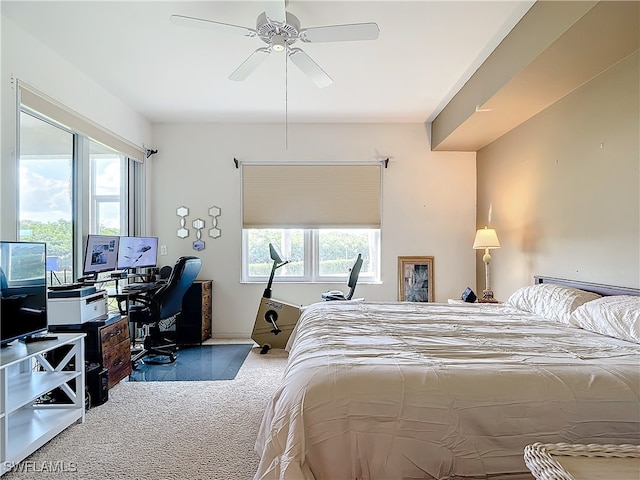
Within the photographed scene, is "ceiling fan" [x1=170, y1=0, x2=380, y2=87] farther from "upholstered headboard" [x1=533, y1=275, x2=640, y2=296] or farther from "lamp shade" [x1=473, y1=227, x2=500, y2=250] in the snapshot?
"lamp shade" [x1=473, y1=227, x2=500, y2=250]

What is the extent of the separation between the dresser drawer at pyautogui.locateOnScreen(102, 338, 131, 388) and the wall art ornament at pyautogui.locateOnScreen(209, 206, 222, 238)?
1857 millimetres

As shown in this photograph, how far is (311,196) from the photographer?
473cm

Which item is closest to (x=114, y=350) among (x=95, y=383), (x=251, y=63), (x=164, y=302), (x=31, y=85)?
(x=95, y=383)

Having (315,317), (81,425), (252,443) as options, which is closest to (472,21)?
(315,317)

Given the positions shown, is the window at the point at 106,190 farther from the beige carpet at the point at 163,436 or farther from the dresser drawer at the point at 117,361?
the beige carpet at the point at 163,436

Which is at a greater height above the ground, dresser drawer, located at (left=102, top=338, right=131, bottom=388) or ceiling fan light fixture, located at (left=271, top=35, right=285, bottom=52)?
ceiling fan light fixture, located at (left=271, top=35, right=285, bottom=52)

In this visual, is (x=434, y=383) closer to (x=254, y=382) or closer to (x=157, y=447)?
(x=157, y=447)

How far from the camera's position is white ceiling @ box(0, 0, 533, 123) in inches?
95.8

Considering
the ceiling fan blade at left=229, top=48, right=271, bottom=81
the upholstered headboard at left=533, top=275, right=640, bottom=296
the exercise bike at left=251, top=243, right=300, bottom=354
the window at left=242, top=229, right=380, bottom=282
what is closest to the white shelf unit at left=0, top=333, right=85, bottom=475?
the exercise bike at left=251, top=243, right=300, bottom=354

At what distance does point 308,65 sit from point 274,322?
2.67 meters

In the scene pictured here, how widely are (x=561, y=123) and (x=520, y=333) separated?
1926 mm

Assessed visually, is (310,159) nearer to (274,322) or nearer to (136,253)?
(274,322)

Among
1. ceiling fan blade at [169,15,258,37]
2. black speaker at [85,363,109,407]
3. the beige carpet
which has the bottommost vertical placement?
the beige carpet

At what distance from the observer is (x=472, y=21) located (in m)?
2.54
